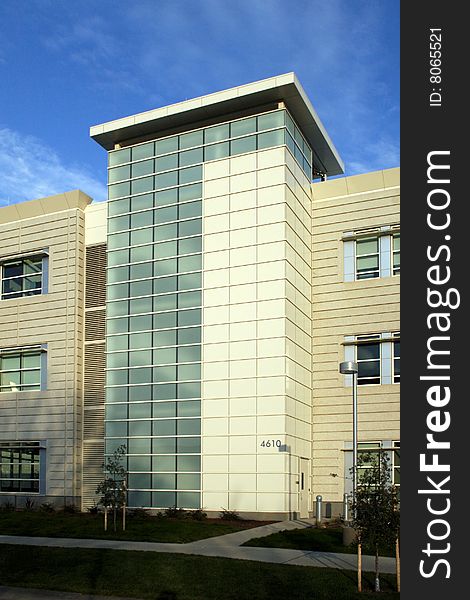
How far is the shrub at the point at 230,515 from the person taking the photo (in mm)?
32250

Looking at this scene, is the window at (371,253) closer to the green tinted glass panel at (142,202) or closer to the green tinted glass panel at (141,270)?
the green tinted glass panel at (141,270)

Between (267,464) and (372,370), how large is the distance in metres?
6.71

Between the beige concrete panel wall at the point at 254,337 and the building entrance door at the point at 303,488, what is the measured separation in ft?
2.34

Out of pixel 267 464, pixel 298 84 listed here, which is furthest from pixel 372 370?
pixel 298 84

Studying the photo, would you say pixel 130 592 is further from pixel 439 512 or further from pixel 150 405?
pixel 150 405

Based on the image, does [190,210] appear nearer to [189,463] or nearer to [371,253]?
[371,253]

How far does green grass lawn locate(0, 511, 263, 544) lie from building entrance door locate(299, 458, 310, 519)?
3.69m

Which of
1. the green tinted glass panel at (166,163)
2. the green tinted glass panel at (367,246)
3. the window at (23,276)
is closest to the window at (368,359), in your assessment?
the green tinted glass panel at (367,246)

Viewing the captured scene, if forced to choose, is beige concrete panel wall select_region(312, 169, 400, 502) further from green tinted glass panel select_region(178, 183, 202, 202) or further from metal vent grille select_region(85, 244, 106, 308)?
metal vent grille select_region(85, 244, 106, 308)

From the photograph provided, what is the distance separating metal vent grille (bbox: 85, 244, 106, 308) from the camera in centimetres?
3959

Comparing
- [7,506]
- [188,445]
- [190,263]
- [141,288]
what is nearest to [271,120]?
[190,263]

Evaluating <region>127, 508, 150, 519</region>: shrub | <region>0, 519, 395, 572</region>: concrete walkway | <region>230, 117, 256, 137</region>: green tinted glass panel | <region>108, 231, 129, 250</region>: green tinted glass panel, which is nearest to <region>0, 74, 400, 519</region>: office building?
<region>108, 231, 129, 250</region>: green tinted glass panel

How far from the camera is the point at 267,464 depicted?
108ft

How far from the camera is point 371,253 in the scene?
36.5 meters
